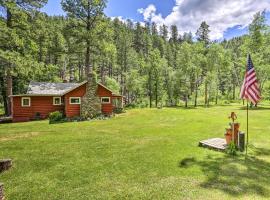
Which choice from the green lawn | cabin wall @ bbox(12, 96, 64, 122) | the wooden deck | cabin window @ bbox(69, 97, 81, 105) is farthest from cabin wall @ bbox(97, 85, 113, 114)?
the wooden deck

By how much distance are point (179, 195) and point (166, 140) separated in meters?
6.95

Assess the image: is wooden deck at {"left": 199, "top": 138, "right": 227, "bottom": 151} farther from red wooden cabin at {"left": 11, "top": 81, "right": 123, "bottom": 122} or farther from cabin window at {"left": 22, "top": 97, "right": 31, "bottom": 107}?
cabin window at {"left": 22, "top": 97, "right": 31, "bottom": 107}

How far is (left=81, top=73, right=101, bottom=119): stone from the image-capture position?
2472 cm

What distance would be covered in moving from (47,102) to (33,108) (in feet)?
5.19

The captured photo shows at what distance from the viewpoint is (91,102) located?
25.1 meters

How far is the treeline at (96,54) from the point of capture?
915 inches

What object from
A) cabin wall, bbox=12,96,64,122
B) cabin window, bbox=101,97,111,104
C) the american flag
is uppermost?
the american flag

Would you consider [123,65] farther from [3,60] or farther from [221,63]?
[3,60]

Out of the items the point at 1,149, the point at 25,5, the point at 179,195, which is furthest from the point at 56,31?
the point at 179,195

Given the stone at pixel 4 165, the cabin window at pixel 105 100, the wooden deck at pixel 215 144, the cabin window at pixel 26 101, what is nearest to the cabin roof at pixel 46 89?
the cabin window at pixel 26 101

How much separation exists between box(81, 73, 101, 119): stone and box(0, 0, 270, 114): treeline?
2080 millimetres

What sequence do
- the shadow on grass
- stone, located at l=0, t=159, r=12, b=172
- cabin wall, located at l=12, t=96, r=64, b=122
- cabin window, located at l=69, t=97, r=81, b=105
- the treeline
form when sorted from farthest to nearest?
cabin window, located at l=69, t=97, r=81, b=105 < cabin wall, located at l=12, t=96, r=64, b=122 < the treeline < stone, located at l=0, t=159, r=12, b=172 < the shadow on grass

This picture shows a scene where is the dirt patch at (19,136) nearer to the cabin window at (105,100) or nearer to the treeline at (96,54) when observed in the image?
the treeline at (96,54)

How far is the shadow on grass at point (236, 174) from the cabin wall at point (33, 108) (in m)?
20.1
